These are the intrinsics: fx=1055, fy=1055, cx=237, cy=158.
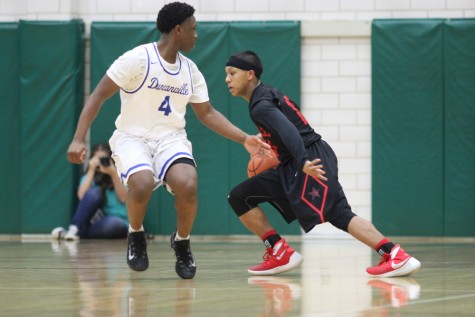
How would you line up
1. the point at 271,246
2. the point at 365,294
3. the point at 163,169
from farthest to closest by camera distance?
the point at 271,246
the point at 163,169
the point at 365,294

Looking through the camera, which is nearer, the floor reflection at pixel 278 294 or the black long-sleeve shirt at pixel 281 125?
the floor reflection at pixel 278 294

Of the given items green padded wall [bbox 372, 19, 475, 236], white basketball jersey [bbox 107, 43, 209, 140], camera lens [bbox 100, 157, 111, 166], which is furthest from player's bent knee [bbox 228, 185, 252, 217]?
green padded wall [bbox 372, 19, 475, 236]

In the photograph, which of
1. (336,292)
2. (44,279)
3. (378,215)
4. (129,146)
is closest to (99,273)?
(44,279)

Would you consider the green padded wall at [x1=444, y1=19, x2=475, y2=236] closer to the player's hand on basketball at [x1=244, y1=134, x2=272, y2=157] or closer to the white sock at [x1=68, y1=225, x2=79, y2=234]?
the white sock at [x1=68, y1=225, x2=79, y2=234]

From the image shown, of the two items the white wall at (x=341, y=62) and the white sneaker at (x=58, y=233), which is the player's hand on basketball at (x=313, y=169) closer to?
the white wall at (x=341, y=62)

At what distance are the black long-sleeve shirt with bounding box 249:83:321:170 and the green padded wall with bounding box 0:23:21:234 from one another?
23.1 feet

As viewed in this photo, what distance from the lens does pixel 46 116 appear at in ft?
45.0

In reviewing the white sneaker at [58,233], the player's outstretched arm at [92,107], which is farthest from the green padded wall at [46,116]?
the player's outstretched arm at [92,107]

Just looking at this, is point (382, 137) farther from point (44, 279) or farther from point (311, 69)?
point (44, 279)

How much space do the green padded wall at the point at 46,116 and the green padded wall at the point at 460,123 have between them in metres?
4.79

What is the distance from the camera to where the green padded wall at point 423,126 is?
13219 millimetres

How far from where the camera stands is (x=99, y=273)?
7.84 meters

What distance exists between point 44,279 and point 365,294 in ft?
7.87

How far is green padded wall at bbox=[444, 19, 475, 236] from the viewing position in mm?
13211
